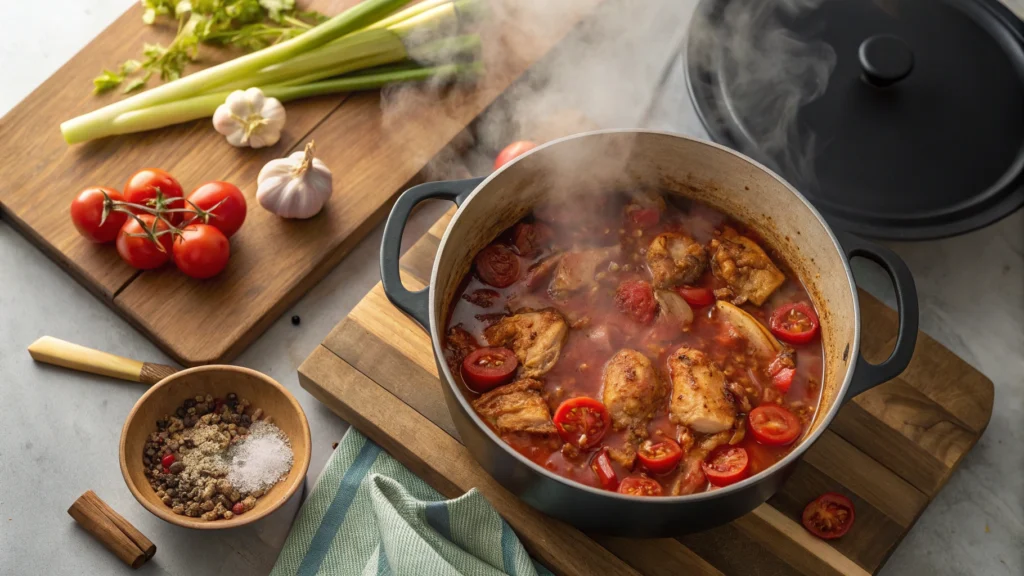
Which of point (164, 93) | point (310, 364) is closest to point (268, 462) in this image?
point (310, 364)

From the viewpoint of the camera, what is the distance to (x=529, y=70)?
4246mm

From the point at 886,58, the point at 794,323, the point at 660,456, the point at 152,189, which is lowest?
Result: the point at 152,189

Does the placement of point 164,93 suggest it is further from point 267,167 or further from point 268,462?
point 268,462

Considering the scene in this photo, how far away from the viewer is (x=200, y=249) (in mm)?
3562

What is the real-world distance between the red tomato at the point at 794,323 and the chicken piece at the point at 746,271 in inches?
3.1

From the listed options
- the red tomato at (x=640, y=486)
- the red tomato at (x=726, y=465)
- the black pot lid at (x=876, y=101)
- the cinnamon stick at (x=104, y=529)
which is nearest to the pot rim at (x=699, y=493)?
the red tomato at (x=726, y=465)

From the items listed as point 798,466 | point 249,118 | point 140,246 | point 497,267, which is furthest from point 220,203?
point 798,466

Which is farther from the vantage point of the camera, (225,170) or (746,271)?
(225,170)

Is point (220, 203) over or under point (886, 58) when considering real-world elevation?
under

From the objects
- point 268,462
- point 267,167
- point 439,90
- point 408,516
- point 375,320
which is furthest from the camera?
point 439,90

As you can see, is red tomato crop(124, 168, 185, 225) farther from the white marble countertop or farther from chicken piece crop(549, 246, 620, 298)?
chicken piece crop(549, 246, 620, 298)

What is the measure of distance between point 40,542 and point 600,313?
2112 mm

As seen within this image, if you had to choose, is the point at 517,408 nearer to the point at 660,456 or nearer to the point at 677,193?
the point at 660,456

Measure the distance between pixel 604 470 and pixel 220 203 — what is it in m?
1.79
